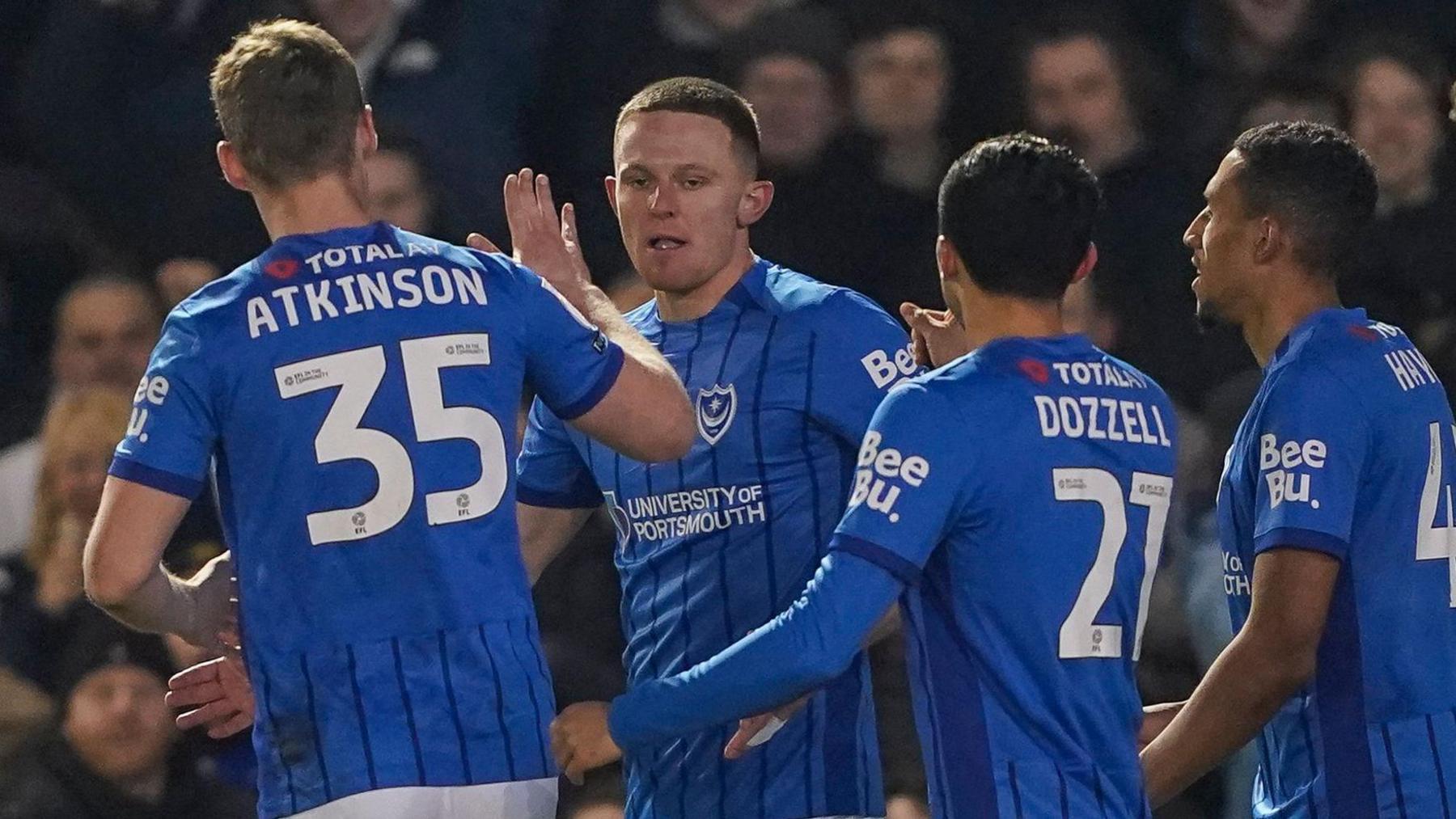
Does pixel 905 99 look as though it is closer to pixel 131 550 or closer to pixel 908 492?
pixel 908 492

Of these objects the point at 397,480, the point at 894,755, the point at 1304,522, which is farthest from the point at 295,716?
the point at 894,755

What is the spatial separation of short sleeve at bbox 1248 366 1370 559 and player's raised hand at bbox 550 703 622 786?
1137 millimetres

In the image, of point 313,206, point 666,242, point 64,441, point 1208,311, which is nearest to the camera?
point 313,206

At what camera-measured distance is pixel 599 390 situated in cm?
324

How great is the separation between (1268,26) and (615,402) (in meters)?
3.40

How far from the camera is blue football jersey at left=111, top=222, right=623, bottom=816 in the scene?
3051 mm

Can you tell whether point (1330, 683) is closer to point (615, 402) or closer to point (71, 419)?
point (615, 402)

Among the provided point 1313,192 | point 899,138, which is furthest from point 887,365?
point 899,138

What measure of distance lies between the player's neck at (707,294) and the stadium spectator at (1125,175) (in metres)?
2.03

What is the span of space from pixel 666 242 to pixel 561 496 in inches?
21.6

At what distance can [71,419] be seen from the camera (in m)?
5.48

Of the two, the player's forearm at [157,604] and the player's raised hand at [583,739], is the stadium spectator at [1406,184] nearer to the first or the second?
the player's raised hand at [583,739]

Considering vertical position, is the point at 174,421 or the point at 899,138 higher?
the point at 899,138

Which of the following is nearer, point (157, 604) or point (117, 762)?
point (157, 604)
